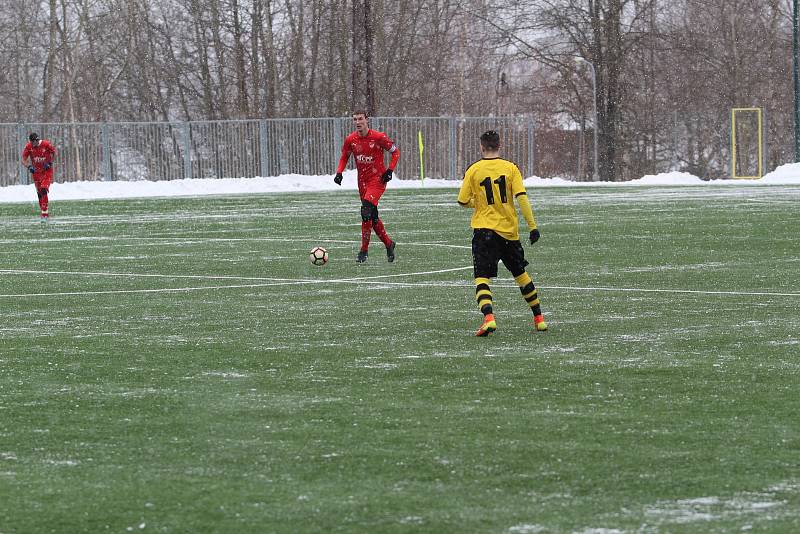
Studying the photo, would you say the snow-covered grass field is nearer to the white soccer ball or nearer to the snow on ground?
the white soccer ball

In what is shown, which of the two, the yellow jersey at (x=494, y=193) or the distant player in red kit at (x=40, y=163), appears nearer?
the yellow jersey at (x=494, y=193)

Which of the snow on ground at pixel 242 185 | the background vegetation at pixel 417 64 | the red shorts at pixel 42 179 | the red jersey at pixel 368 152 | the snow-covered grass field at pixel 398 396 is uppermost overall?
the background vegetation at pixel 417 64

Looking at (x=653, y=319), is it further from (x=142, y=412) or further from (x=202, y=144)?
(x=202, y=144)

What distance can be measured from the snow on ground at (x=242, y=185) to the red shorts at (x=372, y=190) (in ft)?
89.0

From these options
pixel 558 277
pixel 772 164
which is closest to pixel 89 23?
pixel 772 164

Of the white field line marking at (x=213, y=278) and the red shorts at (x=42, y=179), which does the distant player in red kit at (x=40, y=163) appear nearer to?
the red shorts at (x=42, y=179)

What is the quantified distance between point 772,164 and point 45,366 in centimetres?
6517

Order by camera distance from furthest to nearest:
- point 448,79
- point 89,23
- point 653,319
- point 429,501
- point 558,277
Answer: point 448,79 < point 89,23 < point 558,277 < point 653,319 < point 429,501

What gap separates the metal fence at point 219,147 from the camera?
53.4m

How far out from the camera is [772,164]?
71625 millimetres

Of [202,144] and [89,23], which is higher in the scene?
[89,23]

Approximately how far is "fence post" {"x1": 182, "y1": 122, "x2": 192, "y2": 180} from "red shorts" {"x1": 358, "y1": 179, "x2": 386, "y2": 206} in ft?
117

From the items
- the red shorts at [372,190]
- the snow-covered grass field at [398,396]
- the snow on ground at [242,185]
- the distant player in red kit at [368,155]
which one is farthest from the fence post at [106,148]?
the red shorts at [372,190]

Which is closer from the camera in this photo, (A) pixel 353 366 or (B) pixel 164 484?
(B) pixel 164 484
